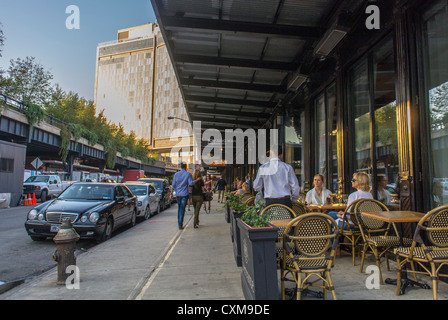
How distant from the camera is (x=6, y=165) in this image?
19375mm

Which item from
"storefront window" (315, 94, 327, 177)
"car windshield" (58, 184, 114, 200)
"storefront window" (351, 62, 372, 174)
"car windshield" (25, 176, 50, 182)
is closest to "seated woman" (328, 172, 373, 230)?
"storefront window" (351, 62, 372, 174)

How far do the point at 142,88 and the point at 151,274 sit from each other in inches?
5145

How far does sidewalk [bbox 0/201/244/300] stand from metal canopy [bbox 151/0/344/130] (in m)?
4.93

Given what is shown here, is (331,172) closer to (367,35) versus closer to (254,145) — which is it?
(367,35)

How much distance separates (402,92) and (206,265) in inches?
172

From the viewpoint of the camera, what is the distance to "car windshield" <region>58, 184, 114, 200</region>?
26.7ft

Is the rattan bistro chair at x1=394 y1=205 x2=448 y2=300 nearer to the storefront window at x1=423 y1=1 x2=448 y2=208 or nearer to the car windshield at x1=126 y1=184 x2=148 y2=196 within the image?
the storefront window at x1=423 y1=1 x2=448 y2=208

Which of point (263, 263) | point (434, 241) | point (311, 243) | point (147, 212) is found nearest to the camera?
point (263, 263)

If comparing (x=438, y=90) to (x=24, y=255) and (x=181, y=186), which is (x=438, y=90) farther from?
(x=24, y=255)

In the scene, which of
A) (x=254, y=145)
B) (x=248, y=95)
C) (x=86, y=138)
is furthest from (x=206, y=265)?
(x=86, y=138)

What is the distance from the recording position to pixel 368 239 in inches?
162

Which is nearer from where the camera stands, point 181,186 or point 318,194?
point 318,194

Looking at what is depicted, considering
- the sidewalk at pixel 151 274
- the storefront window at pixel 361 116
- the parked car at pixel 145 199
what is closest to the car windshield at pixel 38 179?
the parked car at pixel 145 199

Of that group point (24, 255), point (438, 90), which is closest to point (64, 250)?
point (24, 255)
